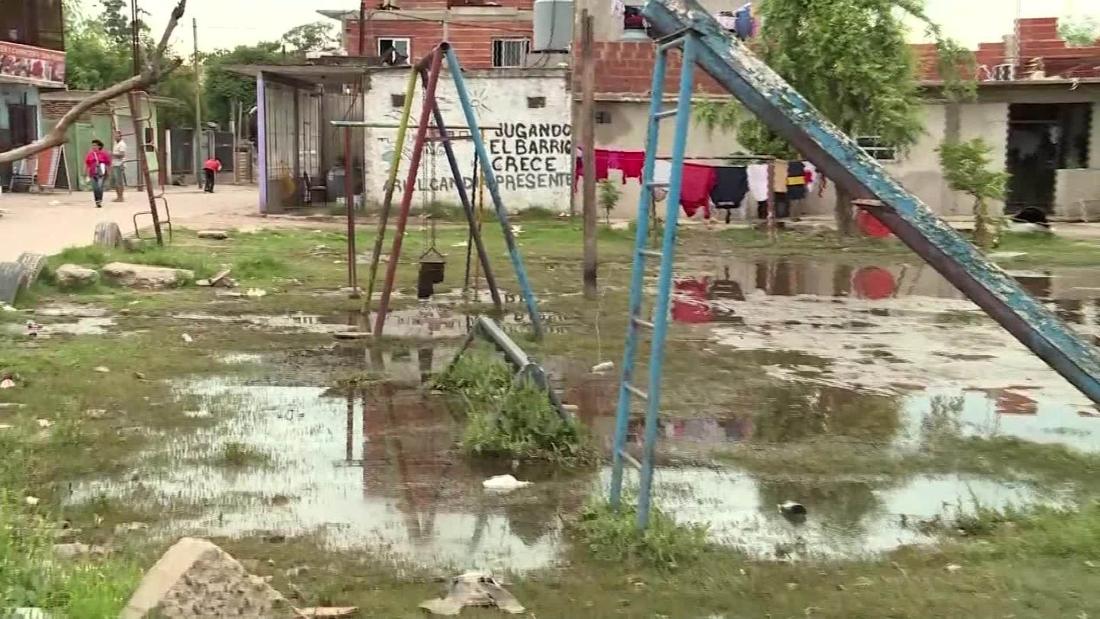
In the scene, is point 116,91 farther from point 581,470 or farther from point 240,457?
point 581,470

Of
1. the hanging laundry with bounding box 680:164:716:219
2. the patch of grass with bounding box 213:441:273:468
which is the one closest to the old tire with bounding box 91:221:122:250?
the patch of grass with bounding box 213:441:273:468

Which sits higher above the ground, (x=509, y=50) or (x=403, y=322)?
(x=509, y=50)

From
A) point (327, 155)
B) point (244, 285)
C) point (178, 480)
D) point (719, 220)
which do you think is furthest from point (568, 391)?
point (327, 155)

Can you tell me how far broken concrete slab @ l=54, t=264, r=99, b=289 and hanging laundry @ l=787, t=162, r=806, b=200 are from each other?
13364 mm

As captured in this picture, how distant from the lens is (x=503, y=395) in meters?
6.74

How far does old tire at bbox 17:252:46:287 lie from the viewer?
440 inches

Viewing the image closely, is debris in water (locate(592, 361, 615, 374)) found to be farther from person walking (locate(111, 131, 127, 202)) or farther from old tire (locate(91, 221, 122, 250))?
person walking (locate(111, 131, 127, 202))

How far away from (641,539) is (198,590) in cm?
182

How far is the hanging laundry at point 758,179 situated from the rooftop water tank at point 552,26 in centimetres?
724

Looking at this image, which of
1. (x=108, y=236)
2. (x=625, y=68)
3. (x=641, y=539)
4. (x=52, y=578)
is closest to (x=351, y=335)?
(x=641, y=539)

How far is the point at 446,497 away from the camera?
17.5 feet

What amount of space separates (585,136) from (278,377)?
4963 millimetres

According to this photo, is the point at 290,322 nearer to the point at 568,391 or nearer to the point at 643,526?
the point at 568,391

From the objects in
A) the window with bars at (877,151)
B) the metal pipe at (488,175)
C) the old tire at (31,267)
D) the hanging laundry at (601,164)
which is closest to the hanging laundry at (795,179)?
the window with bars at (877,151)
